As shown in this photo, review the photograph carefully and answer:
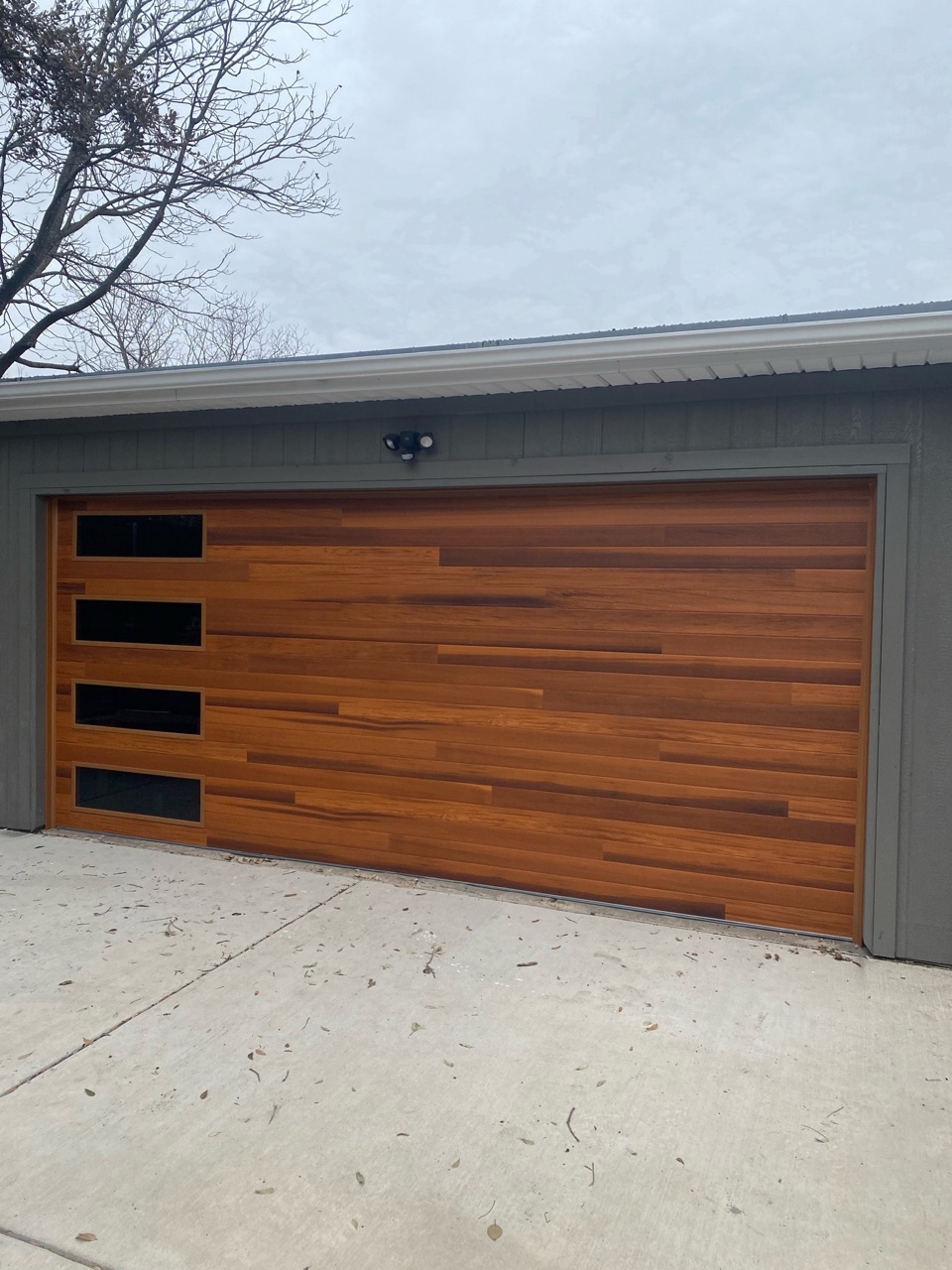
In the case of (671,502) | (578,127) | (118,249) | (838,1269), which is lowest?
(838,1269)

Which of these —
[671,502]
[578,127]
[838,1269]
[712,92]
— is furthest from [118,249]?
[712,92]

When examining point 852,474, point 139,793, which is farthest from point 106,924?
point 852,474

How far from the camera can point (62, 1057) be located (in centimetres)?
299

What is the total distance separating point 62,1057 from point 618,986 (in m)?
1.94

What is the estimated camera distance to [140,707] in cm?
552

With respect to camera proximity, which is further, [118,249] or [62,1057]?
[118,249]

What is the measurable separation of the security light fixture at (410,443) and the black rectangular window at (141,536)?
1380 mm

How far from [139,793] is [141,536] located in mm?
1510

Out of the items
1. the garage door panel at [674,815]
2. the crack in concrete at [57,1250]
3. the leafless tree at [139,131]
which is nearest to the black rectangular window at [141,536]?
the garage door panel at [674,815]

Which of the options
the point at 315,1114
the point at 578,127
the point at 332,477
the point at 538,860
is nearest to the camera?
the point at 315,1114

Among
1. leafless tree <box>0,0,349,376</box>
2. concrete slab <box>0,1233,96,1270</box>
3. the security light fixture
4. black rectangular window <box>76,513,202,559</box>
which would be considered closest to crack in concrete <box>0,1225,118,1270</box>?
concrete slab <box>0,1233,96,1270</box>

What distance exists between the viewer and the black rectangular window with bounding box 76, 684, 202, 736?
17.7 ft

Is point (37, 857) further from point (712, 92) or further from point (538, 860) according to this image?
point (712, 92)

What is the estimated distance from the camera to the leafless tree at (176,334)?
36.0ft
